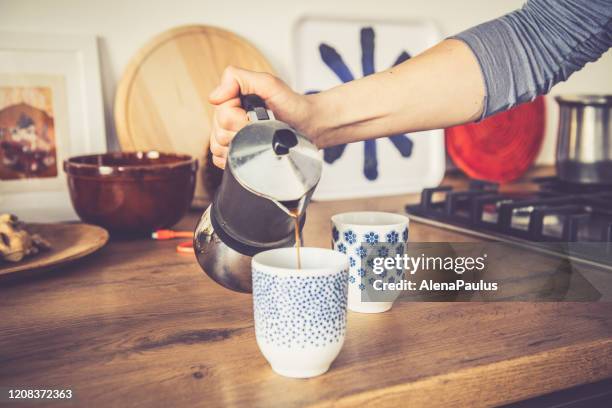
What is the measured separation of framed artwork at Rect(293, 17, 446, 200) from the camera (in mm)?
1338

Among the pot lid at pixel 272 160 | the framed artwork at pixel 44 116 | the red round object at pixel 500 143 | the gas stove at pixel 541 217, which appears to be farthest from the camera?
the red round object at pixel 500 143

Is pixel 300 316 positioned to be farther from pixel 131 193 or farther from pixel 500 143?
pixel 500 143

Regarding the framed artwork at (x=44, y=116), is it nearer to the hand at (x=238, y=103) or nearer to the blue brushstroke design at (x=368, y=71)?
the hand at (x=238, y=103)

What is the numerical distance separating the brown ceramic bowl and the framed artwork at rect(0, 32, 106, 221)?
15 cm

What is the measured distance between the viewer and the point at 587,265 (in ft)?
2.75

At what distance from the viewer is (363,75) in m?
1.39

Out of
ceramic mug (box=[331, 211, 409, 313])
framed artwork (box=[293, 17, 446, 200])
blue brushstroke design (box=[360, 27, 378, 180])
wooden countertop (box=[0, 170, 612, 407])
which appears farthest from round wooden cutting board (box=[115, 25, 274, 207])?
ceramic mug (box=[331, 211, 409, 313])

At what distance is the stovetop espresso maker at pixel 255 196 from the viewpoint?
0.48 meters

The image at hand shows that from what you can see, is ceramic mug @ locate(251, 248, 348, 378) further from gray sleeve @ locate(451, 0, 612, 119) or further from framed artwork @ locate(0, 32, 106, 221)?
framed artwork @ locate(0, 32, 106, 221)

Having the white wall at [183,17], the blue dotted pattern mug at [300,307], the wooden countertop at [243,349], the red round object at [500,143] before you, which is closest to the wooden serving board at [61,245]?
the wooden countertop at [243,349]

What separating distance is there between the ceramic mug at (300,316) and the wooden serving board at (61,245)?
15.5 inches

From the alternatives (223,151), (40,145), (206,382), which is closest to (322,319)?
(206,382)

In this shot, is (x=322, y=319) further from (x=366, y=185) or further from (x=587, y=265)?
(x=366, y=185)

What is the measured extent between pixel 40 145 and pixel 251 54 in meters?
0.46
